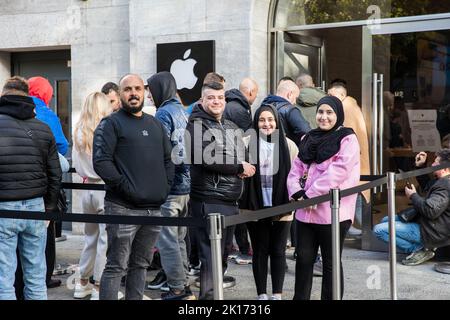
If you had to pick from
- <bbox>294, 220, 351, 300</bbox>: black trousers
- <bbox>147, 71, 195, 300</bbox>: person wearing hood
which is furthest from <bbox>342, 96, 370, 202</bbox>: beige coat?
<bbox>294, 220, 351, 300</bbox>: black trousers

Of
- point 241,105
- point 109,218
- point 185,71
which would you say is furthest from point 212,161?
point 185,71

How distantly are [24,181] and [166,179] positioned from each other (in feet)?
3.42

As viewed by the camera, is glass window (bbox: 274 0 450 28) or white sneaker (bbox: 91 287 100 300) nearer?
white sneaker (bbox: 91 287 100 300)

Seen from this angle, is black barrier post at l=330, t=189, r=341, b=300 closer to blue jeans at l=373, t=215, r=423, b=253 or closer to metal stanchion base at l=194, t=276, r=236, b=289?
metal stanchion base at l=194, t=276, r=236, b=289

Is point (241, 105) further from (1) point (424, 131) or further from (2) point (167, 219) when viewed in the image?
(2) point (167, 219)

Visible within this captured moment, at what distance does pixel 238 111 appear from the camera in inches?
283

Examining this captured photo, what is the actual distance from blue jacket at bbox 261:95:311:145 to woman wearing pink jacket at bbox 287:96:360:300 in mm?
1659

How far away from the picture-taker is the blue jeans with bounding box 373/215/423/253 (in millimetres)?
8062

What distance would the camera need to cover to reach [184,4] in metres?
9.48

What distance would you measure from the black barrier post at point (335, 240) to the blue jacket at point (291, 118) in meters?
2.53

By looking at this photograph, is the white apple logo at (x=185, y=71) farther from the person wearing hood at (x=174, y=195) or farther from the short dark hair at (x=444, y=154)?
the short dark hair at (x=444, y=154)

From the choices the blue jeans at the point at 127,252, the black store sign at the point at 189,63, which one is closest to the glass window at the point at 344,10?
the black store sign at the point at 189,63
